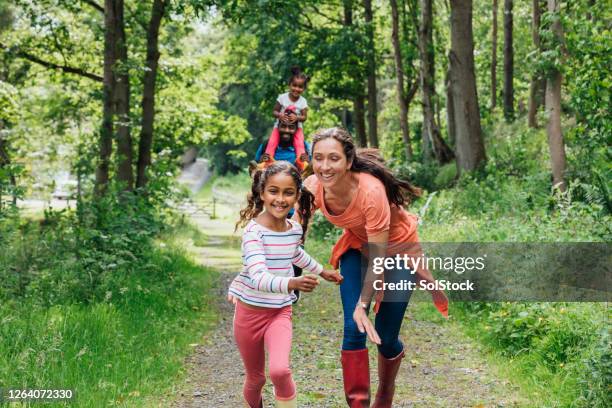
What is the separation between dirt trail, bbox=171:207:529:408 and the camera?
6.44 metres

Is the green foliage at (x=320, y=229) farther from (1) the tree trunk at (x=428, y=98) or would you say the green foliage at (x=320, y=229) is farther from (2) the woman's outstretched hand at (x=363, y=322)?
(2) the woman's outstretched hand at (x=363, y=322)

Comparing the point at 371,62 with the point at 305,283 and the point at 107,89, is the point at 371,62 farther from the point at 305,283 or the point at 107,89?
the point at 305,283

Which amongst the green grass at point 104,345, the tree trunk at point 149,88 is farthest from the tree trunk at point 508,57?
the green grass at point 104,345

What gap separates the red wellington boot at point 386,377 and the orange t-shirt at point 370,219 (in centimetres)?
53

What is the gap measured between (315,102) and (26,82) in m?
14.7

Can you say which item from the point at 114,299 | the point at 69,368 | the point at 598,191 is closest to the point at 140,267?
the point at 114,299

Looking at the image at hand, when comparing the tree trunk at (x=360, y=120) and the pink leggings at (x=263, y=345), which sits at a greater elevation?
the tree trunk at (x=360, y=120)

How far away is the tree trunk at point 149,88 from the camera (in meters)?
17.3

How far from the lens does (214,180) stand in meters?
64.9

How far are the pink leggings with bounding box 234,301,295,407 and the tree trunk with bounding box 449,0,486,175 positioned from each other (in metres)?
13.9

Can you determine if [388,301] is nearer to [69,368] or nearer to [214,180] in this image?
[69,368]

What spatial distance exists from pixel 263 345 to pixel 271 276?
0.56 meters

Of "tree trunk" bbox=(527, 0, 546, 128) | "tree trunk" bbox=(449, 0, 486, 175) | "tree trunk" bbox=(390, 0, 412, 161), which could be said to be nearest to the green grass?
"tree trunk" bbox=(449, 0, 486, 175)

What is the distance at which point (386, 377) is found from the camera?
5.61 m
